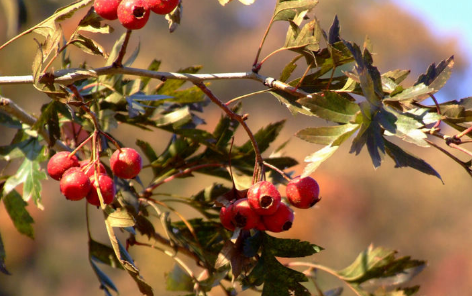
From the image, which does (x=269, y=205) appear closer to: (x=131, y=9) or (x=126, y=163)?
(x=126, y=163)

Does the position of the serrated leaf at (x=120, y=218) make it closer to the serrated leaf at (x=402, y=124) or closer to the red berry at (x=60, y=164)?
the red berry at (x=60, y=164)

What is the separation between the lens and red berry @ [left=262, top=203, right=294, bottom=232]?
0.81 meters

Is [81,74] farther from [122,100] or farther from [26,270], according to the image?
[26,270]

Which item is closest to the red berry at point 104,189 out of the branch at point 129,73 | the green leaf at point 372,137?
the branch at point 129,73

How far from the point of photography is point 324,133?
0.67m

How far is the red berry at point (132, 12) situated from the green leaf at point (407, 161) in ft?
1.24

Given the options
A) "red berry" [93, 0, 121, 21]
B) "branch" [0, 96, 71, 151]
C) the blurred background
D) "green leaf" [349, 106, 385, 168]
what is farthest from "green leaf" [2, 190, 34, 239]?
the blurred background

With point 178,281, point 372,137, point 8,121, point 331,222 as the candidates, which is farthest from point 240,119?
point 331,222

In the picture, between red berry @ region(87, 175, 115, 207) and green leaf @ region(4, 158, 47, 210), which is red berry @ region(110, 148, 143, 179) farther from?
green leaf @ region(4, 158, 47, 210)

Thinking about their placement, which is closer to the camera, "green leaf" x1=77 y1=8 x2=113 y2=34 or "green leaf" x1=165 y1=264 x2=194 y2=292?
"green leaf" x1=77 y1=8 x2=113 y2=34

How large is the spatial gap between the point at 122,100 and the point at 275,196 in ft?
1.53

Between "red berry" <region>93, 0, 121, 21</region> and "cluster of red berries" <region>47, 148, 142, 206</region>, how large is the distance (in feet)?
0.66

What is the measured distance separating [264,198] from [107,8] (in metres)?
0.35

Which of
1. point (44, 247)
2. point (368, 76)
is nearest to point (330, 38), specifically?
point (368, 76)
